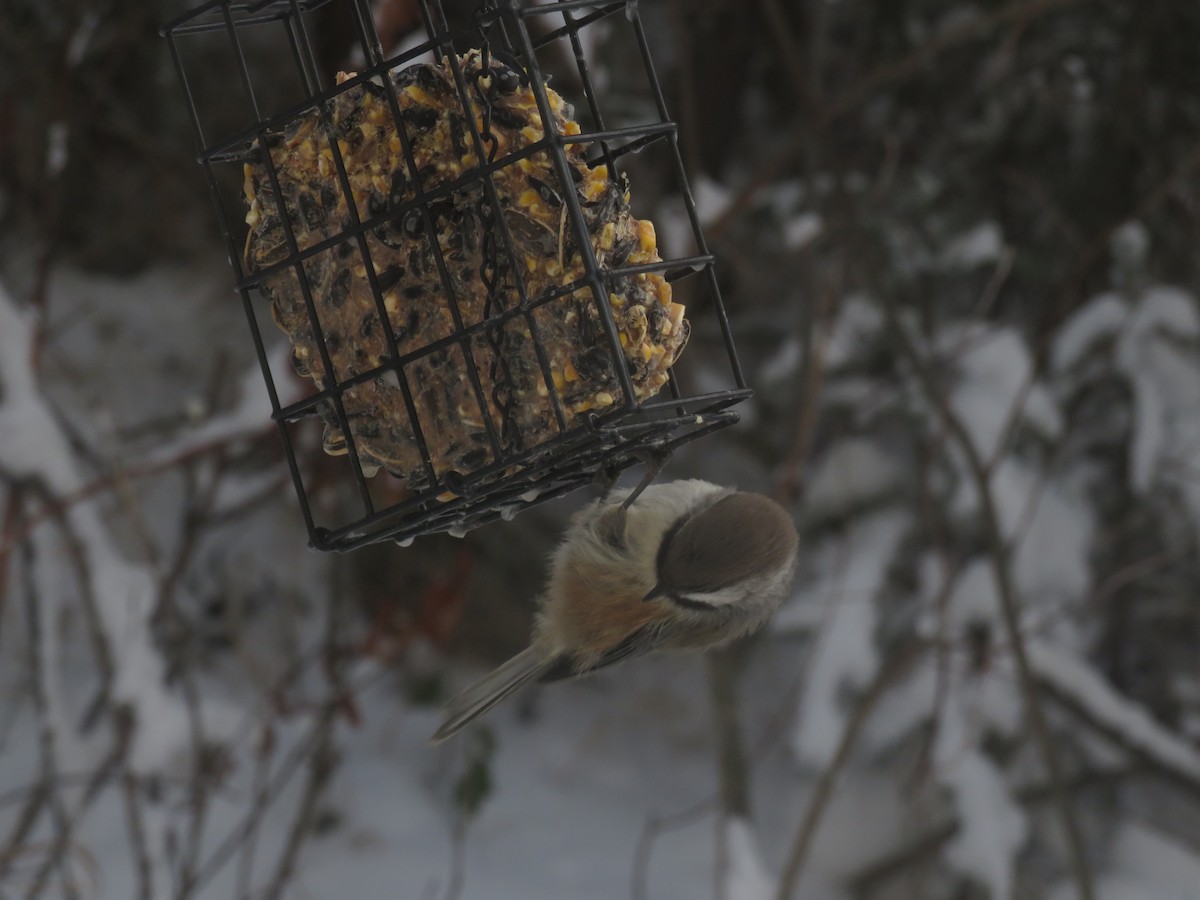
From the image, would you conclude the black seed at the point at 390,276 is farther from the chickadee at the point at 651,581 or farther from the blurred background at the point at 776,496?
the blurred background at the point at 776,496

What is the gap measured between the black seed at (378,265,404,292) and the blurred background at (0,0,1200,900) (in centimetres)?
164

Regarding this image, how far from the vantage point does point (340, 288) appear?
5.74ft

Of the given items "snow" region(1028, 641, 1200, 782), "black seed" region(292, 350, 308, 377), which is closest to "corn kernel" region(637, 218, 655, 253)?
"black seed" region(292, 350, 308, 377)

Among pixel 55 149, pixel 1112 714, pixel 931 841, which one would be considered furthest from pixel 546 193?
pixel 931 841

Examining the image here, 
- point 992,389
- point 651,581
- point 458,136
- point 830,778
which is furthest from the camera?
point 992,389

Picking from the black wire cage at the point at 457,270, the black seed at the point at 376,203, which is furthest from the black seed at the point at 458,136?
the black seed at the point at 376,203

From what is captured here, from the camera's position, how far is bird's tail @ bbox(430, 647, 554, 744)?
7.69 ft

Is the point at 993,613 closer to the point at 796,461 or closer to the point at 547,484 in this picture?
the point at 796,461

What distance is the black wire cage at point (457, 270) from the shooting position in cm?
166

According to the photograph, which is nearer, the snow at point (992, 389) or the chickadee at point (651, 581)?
the chickadee at point (651, 581)

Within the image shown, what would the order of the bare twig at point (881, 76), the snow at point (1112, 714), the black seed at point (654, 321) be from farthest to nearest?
1. the snow at point (1112, 714)
2. the bare twig at point (881, 76)
3. the black seed at point (654, 321)

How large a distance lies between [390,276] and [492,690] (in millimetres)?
981

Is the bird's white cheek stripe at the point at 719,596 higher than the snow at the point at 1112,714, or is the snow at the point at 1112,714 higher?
the bird's white cheek stripe at the point at 719,596

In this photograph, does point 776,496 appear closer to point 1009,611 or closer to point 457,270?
point 1009,611
